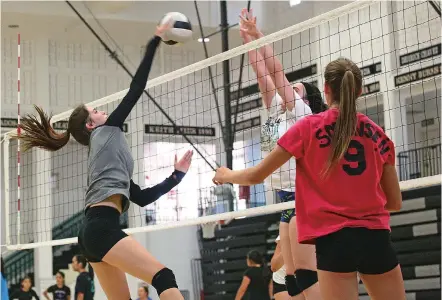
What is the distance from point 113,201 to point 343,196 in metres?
1.70

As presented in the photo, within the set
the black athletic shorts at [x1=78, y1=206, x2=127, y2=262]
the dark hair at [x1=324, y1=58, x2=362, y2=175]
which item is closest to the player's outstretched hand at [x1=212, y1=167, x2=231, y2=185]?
the dark hair at [x1=324, y1=58, x2=362, y2=175]

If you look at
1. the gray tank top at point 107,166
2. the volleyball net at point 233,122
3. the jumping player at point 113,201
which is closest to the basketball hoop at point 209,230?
the volleyball net at point 233,122

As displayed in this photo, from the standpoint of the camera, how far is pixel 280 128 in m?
5.19

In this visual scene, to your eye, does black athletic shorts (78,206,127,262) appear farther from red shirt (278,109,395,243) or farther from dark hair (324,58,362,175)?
dark hair (324,58,362,175)

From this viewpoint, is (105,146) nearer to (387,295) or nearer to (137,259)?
(137,259)

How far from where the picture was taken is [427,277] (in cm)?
1338

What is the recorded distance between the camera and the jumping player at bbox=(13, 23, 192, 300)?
4.36 m

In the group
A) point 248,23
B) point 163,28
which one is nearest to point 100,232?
point 163,28

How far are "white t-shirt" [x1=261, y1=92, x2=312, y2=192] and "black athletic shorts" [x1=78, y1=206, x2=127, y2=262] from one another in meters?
1.17

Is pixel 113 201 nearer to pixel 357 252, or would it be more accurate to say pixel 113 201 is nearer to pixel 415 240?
pixel 357 252

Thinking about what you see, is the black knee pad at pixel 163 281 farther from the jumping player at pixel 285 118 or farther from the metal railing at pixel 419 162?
the metal railing at pixel 419 162

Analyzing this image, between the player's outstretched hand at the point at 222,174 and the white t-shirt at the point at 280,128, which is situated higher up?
the white t-shirt at the point at 280,128

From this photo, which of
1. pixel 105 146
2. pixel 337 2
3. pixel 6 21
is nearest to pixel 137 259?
pixel 105 146

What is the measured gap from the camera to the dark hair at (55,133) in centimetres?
496
